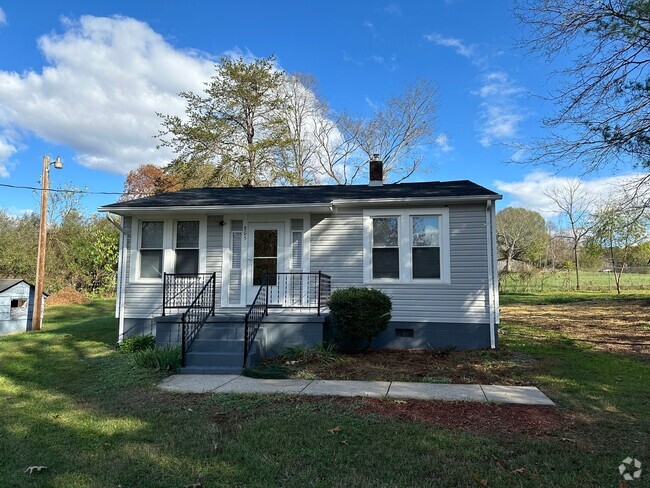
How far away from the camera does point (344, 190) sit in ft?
35.7

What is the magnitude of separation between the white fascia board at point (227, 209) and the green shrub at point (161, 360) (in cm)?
311

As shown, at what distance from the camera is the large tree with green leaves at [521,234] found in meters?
38.1

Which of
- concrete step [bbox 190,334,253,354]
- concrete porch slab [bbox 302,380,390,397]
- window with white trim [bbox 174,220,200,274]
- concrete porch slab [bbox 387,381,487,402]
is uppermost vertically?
window with white trim [bbox 174,220,200,274]

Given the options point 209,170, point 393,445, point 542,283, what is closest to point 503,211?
point 542,283

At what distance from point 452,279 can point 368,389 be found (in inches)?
155

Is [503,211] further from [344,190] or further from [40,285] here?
[40,285]

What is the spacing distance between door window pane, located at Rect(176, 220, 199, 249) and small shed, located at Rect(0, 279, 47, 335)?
816 centimetres

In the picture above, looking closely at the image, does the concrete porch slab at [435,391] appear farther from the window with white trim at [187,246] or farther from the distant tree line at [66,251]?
the distant tree line at [66,251]

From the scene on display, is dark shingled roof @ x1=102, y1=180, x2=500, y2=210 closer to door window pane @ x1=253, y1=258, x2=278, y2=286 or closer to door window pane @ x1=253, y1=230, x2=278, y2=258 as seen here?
door window pane @ x1=253, y1=230, x2=278, y2=258

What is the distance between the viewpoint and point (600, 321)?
12594 mm

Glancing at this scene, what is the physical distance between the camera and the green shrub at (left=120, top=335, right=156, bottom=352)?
8.49m

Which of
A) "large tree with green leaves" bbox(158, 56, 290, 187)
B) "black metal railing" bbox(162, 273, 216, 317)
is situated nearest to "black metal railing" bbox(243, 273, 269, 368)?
"black metal railing" bbox(162, 273, 216, 317)

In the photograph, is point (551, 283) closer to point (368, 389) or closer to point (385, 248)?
point (385, 248)

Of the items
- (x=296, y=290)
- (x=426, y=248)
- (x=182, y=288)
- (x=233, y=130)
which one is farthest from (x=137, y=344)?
(x=233, y=130)
